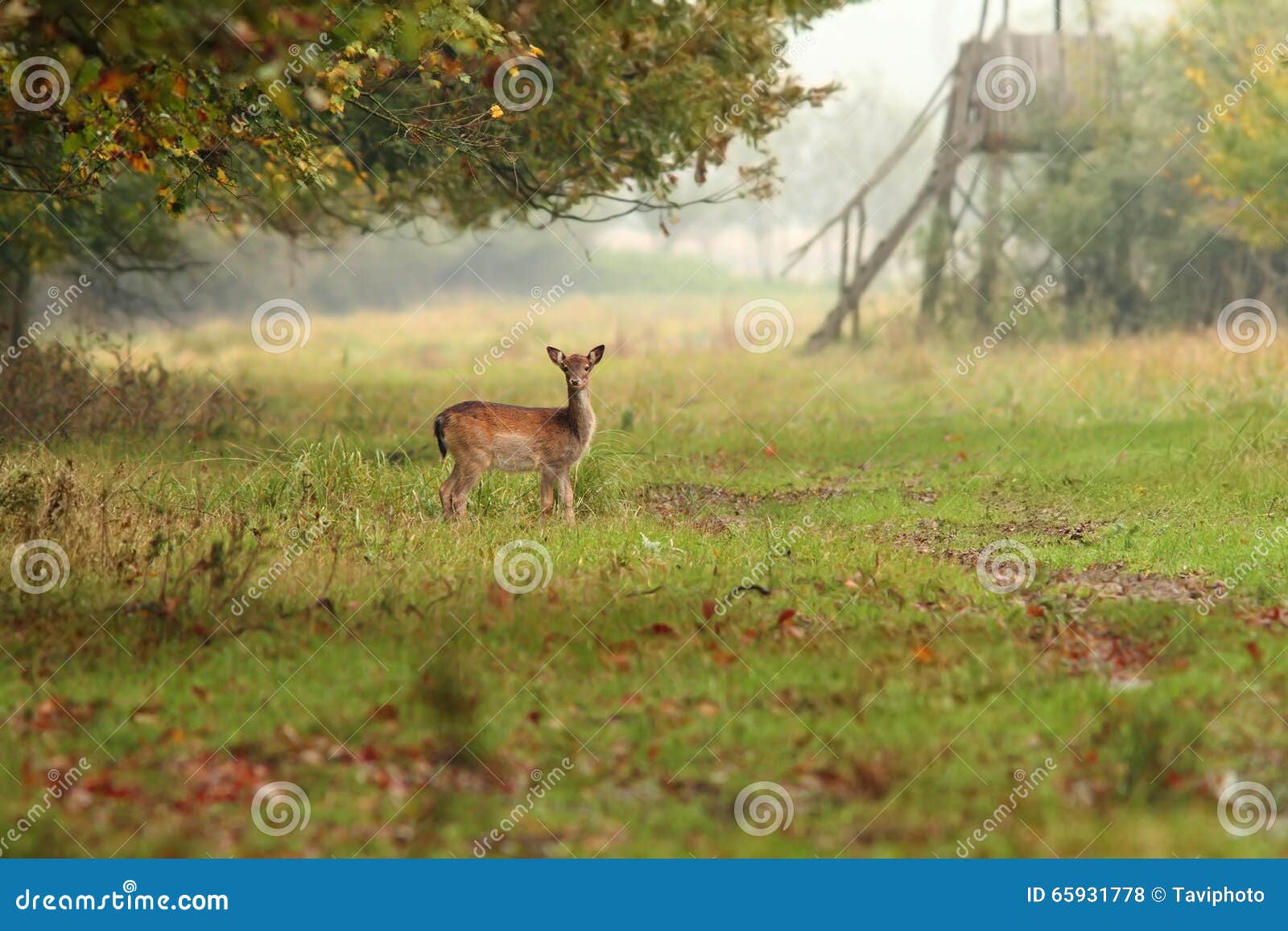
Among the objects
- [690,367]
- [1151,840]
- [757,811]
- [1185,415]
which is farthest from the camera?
[690,367]

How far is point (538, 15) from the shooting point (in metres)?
17.7

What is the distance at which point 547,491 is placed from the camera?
1363 centimetres

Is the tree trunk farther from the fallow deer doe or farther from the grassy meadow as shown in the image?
the fallow deer doe

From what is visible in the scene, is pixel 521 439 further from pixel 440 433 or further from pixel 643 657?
pixel 643 657

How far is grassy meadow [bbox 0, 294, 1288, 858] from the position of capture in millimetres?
6758

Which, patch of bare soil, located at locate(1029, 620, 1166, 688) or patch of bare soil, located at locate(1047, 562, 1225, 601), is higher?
patch of bare soil, located at locate(1047, 562, 1225, 601)

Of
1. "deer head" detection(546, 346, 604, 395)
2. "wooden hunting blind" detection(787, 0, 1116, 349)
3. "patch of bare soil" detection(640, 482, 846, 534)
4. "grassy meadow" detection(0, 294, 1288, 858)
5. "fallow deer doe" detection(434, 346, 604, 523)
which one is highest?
"wooden hunting blind" detection(787, 0, 1116, 349)

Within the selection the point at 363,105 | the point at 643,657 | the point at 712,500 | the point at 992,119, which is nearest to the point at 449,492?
the point at 712,500

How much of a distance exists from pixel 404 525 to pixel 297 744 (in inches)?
200

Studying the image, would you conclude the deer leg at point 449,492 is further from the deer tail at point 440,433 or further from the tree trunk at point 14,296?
the tree trunk at point 14,296

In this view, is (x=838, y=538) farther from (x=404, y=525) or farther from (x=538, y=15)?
(x=538, y=15)

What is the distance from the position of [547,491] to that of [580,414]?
2.63ft

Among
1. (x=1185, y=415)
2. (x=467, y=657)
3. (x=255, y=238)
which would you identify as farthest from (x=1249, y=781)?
(x=255, y=238)

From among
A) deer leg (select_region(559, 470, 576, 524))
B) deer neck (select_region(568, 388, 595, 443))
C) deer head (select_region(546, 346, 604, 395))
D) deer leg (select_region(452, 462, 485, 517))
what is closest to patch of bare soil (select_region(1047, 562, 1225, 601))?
deer leg (select_region(559, 470, 576, 524))
